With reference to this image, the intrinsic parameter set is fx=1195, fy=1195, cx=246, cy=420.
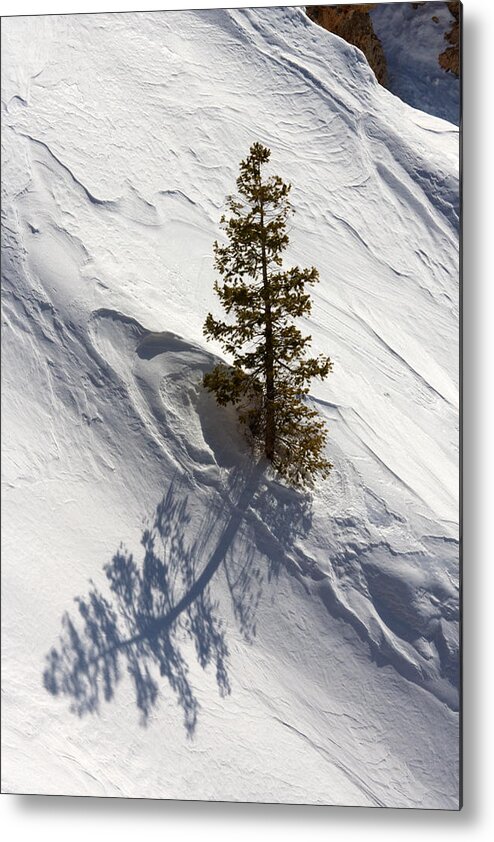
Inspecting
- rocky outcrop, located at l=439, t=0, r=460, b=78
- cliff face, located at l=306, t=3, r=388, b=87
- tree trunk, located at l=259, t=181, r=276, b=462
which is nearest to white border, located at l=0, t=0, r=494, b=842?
rocky outcrop, located at l=439, t=0, r=460, b=78

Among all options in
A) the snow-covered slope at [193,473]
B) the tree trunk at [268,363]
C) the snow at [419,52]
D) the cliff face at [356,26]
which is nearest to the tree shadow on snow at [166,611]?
the snow-covered slope at [193,473]

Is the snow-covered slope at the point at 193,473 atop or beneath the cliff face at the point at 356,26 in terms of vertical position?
beneath

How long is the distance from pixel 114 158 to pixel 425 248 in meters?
2.41

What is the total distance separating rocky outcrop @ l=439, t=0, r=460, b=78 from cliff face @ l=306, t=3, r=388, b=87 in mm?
601

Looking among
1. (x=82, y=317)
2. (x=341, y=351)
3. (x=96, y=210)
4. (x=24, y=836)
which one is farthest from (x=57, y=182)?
(x=24, y=836)

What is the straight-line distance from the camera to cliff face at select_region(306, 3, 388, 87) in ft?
27.6

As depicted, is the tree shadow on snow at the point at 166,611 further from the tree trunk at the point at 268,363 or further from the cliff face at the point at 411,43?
the cliff face at the point at 411,43

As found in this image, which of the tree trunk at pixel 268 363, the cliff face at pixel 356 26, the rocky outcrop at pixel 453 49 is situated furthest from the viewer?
the cliff face at pixel 356 26

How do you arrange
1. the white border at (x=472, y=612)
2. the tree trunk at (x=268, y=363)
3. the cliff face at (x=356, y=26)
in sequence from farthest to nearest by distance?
the cliff face at (x=356, y=26) < the tree trunk at (x=268, y=363) < the white border at (x=472, y=612)

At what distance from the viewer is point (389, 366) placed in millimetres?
8695

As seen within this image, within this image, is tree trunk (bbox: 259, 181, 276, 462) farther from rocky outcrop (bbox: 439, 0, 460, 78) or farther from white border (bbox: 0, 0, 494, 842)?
rocky outcrop (bbox: 439, 0, 460, 78)

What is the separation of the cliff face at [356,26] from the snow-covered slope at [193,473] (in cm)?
44

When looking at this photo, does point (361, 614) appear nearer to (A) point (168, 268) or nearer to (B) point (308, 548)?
(B) point (308, 548)

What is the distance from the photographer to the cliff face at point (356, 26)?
8.40 m
